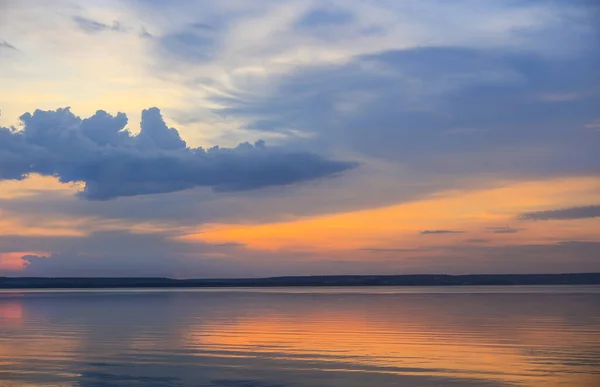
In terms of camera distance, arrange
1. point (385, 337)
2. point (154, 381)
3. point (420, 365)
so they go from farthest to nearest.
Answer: point (385, 337) → point (420, 365) → point (154, 381)

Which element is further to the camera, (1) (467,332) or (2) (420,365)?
(1) (467,332)

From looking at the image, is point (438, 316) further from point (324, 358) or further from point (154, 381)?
point (154, 381)

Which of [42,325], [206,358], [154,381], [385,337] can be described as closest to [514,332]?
[385,337]

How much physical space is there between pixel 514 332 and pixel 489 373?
40.8 ft

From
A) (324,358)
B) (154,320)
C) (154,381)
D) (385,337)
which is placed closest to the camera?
(154,381)

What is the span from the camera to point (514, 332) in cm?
3206

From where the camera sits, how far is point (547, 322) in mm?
37844

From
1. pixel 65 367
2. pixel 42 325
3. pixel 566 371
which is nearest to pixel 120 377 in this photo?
pixel 65 367

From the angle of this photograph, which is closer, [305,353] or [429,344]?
[305,353]

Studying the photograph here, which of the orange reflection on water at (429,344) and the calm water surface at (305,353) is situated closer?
the calm water surface at (305,353)

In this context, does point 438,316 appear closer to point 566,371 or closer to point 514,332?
point 514,332

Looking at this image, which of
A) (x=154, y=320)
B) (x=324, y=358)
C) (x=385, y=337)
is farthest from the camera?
(x=154, y=320)

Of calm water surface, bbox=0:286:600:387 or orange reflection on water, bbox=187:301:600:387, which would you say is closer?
calm water surface, bbox=0:286:600:387

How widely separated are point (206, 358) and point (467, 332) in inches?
519
